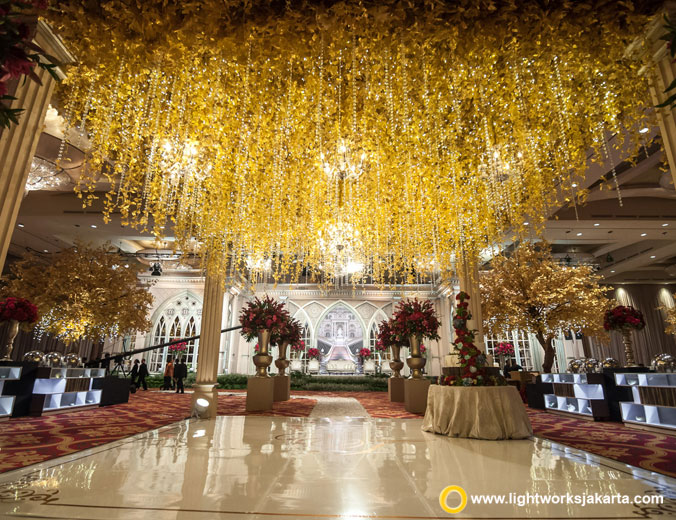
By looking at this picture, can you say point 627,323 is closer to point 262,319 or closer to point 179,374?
point 262,319

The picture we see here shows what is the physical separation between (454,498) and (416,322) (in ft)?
15.6

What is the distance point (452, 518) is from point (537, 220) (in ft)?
16.5

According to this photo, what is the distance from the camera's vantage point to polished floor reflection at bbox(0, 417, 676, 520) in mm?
1572

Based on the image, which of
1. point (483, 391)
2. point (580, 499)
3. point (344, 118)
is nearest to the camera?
point (580, 499)

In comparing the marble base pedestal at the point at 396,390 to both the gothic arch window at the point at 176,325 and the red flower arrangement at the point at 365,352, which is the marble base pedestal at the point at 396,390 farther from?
the gothic arch window at the point at 176,325

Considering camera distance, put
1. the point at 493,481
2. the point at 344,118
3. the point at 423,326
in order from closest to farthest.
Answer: the point at 493,481
the point at 344,118
the point at 423,326

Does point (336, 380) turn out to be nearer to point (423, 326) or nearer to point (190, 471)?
point (423, 326)

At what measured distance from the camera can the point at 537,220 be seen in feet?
17.9

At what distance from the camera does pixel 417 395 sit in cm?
579

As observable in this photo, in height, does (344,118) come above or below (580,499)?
above

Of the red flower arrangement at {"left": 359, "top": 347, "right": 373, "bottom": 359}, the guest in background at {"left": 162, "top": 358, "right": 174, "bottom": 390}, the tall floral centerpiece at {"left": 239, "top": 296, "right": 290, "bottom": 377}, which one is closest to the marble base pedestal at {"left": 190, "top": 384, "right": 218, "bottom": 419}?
the tall floral centerpiece at {"left": 239, "top": 296, "right": 290, "bottom": 377}

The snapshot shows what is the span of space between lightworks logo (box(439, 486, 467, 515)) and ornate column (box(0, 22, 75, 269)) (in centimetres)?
256

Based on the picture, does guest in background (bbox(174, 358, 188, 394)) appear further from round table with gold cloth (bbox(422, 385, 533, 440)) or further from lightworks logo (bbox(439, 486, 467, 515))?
lightworks logo (bbox(439, 486, 467, 515))

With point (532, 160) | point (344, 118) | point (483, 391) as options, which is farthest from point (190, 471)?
point (532, 160)
